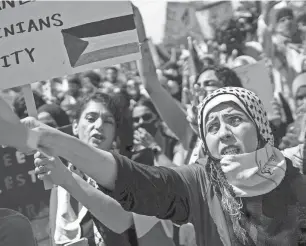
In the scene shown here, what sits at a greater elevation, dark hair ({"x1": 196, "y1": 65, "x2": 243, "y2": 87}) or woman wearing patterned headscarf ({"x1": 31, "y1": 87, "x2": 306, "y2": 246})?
dark hair ({"x1": 196, "y1": 65, "x2": 243, "y2": 87})

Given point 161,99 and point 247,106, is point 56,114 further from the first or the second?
point 247,106

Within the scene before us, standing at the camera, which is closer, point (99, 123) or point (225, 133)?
point (225, 133)

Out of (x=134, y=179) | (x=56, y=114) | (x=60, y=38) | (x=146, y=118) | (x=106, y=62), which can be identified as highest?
(x=60, y=38)

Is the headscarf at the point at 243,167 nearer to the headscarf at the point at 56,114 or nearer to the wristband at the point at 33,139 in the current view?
the wristband at the point at 33,139

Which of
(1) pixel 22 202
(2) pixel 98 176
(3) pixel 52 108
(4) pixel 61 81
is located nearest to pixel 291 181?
(2) pixel 98 176

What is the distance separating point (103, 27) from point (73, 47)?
157 mm

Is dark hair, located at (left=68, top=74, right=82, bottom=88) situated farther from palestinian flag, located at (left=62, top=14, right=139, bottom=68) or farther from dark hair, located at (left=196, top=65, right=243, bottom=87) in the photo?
palestinian flag, located at (left=62, top=14, right=139, bottom=68)

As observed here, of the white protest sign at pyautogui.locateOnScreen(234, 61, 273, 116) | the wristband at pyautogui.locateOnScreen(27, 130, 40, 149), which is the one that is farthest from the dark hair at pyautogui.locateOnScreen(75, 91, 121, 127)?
the white protest sign at pyautogui.locateOnScreen(234, 61, 273, 116)

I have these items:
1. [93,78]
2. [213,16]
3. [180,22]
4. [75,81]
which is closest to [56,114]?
[75,81]

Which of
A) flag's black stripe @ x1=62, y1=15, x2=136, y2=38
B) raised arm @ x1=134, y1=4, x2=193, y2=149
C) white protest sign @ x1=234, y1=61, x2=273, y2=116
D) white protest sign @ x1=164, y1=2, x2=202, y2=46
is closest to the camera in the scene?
flag's black stripe @ x1=62, y1=15, x2=136, y2=38

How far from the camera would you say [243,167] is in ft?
8.22

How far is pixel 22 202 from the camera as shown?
12.1 feet

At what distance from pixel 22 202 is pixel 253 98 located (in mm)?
1727

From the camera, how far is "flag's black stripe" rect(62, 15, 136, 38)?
2.56 metres
